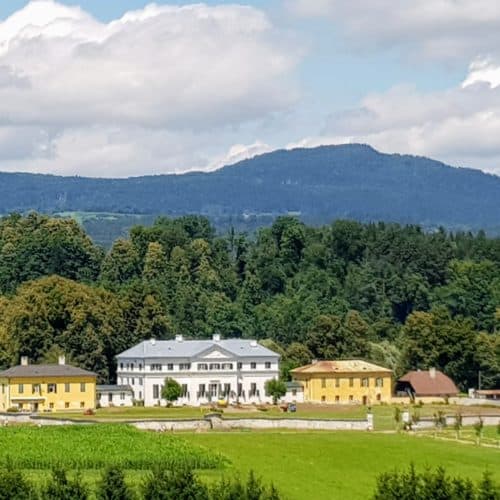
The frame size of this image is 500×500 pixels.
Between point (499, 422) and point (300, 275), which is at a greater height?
point (300, 275)

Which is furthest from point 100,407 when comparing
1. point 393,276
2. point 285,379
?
point 393,276

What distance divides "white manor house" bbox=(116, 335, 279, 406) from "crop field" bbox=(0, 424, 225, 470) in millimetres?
37212

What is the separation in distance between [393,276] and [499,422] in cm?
6470

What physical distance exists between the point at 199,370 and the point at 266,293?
3816 centimetres

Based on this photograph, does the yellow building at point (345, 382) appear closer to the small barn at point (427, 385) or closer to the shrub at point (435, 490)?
the small barn at point (427, 385)

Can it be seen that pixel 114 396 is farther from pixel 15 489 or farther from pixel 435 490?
pixel 435 490

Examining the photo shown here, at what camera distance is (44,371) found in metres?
103

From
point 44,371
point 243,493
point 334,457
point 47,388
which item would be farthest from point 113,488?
point 44,371

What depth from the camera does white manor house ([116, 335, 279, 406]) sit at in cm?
11062

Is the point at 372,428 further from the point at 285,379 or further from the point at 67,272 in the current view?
the point at 67,272

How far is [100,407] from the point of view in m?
104

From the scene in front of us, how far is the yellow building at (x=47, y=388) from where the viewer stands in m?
102

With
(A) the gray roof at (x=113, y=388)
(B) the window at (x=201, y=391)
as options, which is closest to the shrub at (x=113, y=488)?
(A) the gray roof at (x=113, y=388)

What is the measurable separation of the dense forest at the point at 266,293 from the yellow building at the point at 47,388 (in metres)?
7.70
